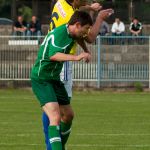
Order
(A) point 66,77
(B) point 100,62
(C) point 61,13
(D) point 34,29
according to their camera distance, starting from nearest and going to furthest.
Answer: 1. (C) point 61,13
2. (A) point 66,77
3. (B) point 100,62
4. (D) point 34,29

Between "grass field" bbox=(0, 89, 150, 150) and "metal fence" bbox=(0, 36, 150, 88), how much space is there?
254cm

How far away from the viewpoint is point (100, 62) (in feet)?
96.8

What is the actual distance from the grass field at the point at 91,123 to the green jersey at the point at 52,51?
200cm

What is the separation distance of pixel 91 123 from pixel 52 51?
649cm

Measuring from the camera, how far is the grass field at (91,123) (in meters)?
13.3

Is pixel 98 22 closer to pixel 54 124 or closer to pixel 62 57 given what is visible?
pixel 62 57

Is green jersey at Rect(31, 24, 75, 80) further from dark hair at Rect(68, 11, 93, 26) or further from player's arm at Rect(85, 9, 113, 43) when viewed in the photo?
player's arm at Rect(85, 9, 113, 43)

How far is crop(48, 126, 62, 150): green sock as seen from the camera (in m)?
10.8

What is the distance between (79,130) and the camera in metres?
15.6

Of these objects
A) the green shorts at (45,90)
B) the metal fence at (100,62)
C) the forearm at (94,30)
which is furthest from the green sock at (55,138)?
the metal fence at (100,62)

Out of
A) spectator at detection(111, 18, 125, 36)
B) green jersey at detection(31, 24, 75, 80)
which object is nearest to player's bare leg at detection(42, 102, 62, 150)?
green jersey at detection(31, 24, 75, 80)

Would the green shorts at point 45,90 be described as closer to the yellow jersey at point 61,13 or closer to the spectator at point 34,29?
the yellow jersey at point 61,13

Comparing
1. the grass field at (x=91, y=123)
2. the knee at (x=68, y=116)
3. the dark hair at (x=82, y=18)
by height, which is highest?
the dark hair at (x=82, y=18)

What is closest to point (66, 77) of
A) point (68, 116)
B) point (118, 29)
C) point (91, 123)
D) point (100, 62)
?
point (68, 116)
